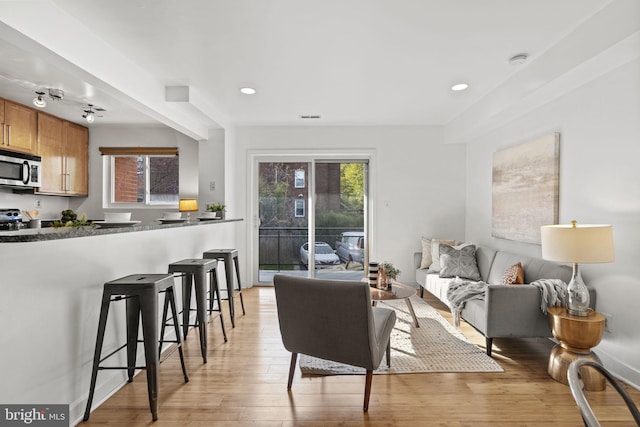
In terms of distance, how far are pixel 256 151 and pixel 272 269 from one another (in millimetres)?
1864

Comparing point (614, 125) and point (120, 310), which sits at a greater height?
point (614, 125)

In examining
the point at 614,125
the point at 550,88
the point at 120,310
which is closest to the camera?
the point at 120,310

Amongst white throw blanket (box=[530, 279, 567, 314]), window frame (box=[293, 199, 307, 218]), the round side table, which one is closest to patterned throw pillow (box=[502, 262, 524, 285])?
white throw blanket (box=[530, 279, 567, 314])

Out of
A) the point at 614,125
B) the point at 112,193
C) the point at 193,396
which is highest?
the point at 614,125

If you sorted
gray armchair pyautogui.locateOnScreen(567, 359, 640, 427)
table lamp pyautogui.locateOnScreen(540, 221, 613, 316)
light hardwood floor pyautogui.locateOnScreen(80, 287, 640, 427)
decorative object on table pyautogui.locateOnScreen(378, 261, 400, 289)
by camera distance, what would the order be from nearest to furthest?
gray armchair pyautogui.locateOnScreen(567, 359, 640, 427)
light hardwood floor pyautogui.locateOnScreen(80, 287, 640, 427)
table lamp pyautogui.locateOnScreen(540, 221, 613, 316)
decorative object on table pyautogui.locateOnScreen(378, 261, 400, 289)

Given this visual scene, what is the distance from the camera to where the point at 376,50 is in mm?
2850

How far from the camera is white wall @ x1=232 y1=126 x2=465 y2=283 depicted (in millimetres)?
5387

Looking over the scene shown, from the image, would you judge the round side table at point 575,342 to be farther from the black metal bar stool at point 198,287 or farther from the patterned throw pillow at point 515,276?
the black metal bar stool at point 198,287

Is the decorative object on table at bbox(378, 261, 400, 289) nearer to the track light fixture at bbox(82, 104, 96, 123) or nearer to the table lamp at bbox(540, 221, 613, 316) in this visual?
the table lamp at bbox(540, 221, 613, 316)

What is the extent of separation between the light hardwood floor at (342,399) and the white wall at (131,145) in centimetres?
320

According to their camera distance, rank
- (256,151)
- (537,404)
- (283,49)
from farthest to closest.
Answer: (256,151), (283,49), (537,404)

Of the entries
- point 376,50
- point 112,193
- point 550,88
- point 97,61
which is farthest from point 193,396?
point 112,193

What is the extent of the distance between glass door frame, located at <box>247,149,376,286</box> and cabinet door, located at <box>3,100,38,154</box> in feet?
8.90

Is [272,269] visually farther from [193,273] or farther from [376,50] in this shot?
[376,50]
